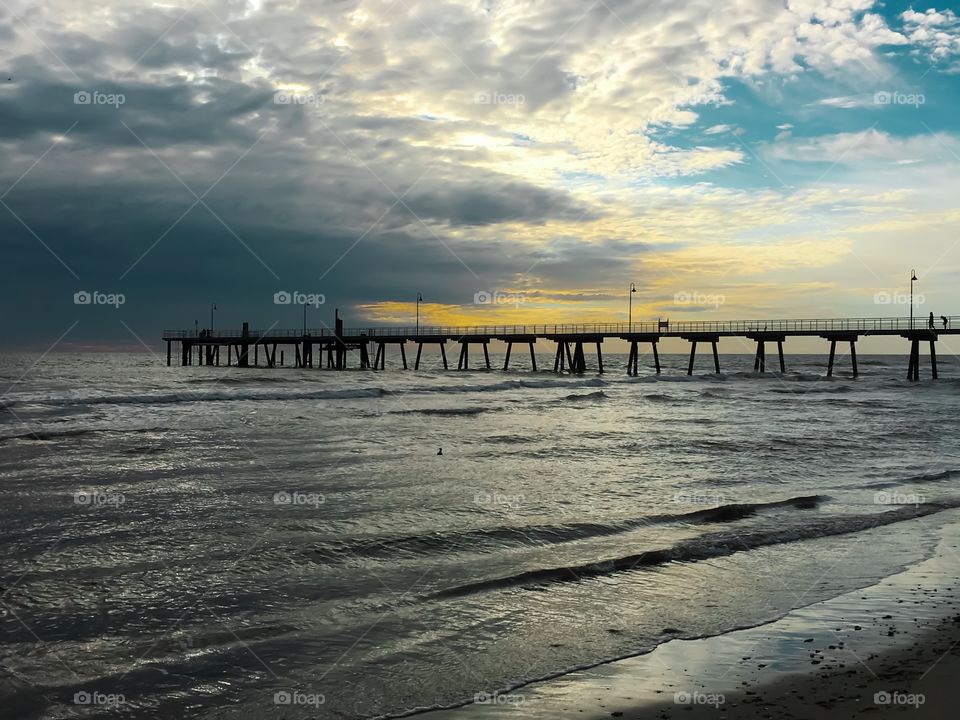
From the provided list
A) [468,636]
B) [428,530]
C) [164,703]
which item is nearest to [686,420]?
[428,530]

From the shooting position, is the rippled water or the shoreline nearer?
the shoreline

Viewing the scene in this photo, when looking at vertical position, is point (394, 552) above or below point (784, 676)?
below

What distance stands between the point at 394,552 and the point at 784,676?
5.01 meters

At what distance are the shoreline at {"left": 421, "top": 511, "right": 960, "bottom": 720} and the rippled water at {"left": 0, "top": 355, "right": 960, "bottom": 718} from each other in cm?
26

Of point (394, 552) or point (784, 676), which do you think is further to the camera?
point (394, 552)

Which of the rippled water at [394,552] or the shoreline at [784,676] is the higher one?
the shoreline at [784,676]

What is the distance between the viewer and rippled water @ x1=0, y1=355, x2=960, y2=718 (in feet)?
18.0

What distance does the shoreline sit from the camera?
185 inches

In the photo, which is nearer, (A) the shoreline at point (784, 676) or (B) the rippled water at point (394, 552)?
(A) the shoreline at point (784, 676)

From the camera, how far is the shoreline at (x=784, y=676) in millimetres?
4703

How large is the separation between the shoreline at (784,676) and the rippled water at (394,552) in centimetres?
26

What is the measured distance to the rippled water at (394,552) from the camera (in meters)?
5.49

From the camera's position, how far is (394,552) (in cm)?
894

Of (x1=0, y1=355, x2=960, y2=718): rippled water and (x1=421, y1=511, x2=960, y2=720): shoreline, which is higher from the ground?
(x1=421, y1=511, x2=960, y2=720): shoreline
